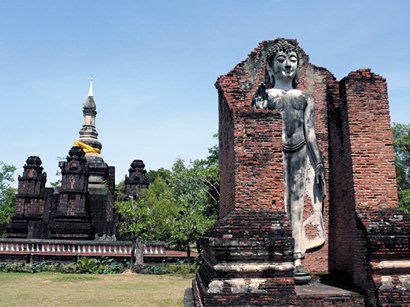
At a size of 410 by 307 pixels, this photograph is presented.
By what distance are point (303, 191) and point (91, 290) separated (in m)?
7.91

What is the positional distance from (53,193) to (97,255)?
10.1 metres

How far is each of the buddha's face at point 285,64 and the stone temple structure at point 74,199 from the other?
1544 cm

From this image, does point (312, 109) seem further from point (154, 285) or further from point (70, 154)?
point (70, 154)

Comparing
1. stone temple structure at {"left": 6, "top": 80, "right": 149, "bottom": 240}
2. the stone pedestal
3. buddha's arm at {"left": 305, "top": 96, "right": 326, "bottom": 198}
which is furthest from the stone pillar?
the stone pedestal

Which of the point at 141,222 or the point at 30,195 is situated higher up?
the point at 30,195

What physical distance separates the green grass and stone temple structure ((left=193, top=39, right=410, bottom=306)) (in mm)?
4013

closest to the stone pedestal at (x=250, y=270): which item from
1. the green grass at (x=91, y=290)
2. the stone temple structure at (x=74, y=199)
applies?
the green grass at (x=91, y=290)

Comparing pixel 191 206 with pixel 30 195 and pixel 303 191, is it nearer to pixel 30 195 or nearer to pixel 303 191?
pixel 30 195

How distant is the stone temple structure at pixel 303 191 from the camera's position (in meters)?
5.45

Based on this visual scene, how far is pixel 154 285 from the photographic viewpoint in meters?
13.0

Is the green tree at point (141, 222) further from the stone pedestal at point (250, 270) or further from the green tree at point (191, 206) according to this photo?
the stone pedestal at point (250, 270)

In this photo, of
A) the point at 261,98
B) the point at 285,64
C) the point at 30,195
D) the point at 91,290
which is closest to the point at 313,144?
the point at 261,98

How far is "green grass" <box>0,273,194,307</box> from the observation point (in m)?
9.88

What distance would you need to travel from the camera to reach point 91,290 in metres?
11.7
